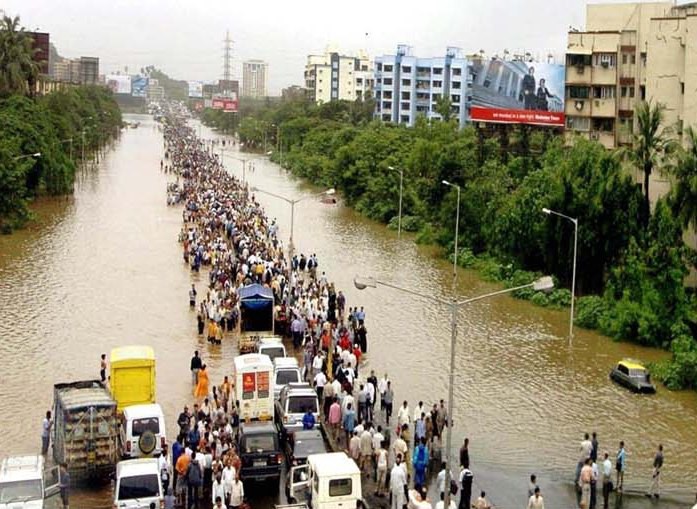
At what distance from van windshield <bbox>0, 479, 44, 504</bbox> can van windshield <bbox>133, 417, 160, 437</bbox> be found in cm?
254

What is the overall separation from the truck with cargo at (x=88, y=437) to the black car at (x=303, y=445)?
3238 mm

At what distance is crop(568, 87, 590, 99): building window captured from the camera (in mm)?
59625

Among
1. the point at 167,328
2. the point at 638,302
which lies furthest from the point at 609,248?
the point at 167,328

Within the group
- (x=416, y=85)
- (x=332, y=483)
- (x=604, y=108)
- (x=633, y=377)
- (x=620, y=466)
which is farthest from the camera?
(x=416, y=85)

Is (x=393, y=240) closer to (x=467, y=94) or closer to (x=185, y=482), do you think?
(x=185, y=482)

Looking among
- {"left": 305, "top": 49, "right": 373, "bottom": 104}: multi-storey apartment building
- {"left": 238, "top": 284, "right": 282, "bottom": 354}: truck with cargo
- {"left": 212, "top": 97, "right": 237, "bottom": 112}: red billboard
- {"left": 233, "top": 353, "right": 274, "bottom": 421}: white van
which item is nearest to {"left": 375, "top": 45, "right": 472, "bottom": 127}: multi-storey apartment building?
{"left": 305, "top": 49, "right": 373, "bottom": 104}: multi-storey apartment building

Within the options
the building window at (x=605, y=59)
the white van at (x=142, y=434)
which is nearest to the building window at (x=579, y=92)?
the building window at (x=605, y=59)

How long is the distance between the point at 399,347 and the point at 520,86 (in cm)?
6537

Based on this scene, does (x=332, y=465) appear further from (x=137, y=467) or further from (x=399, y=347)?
(x=399, y=347)

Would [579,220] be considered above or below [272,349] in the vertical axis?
above

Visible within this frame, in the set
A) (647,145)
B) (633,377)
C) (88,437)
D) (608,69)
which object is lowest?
(633,377)

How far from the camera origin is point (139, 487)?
15.5 meters

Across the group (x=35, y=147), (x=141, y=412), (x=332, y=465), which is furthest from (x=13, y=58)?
(x=332, y=465)

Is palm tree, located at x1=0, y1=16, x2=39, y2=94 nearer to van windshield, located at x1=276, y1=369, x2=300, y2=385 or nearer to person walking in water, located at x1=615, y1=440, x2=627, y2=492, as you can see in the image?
van windshield, located at x1=276, y1=369, x2=300, y2=385
